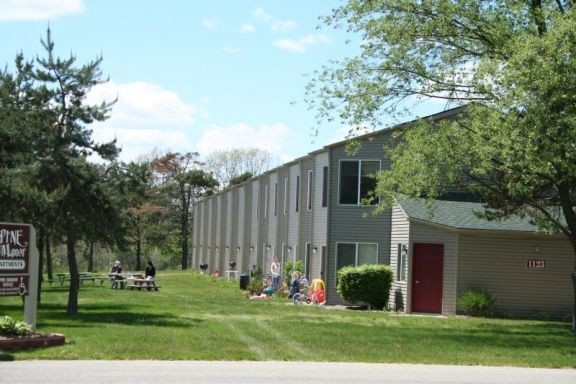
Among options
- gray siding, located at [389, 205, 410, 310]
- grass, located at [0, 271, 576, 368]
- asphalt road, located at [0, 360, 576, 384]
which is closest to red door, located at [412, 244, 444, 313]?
gray siding, located at [389, 205, 410, 310]

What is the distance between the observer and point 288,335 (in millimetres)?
18359

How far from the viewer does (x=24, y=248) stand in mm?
16219

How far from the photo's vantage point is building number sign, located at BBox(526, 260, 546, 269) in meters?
26.8

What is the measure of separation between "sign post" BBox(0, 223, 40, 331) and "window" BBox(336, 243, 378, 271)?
16.4 meters

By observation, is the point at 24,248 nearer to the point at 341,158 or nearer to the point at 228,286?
the point at 341,158

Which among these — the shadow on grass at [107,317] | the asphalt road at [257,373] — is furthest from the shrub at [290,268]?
the asphalt road at [257,373]

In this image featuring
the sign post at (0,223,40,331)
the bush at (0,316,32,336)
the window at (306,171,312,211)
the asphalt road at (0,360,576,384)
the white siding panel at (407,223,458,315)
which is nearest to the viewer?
the asphalt road at (0,360,576,384)

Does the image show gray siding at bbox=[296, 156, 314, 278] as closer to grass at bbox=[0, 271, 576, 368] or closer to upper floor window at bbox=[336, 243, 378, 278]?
upper floor window at bbox=[336, 243, 378, 278]

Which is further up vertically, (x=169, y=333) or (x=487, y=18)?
(x=487, y=18)

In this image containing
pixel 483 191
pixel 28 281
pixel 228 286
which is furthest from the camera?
pixel 228 286

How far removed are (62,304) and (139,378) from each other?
17.1 meters

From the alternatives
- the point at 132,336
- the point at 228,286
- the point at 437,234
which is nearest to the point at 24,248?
the point at 132,336

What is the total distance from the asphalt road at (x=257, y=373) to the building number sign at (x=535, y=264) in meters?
12.7

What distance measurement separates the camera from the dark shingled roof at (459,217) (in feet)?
87.0
